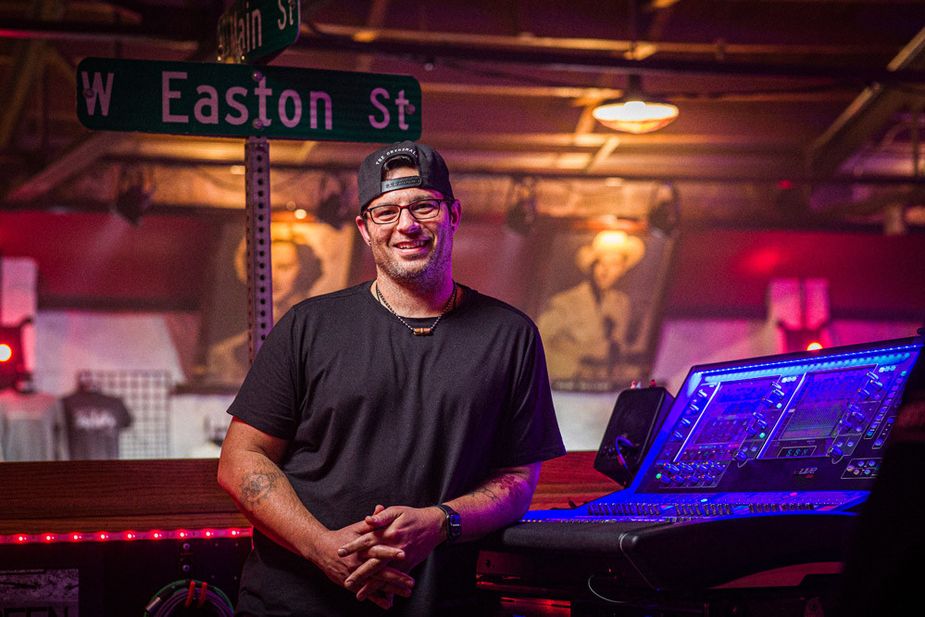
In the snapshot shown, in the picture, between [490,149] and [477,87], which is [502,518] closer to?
[477,87]

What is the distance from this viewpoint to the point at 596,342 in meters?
11.4

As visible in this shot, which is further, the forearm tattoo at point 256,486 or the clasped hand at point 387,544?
the forearm tattoo at point 256,486

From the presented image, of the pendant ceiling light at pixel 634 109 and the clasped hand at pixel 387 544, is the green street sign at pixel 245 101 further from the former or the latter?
the pendant ceiling light at pixel 634 109

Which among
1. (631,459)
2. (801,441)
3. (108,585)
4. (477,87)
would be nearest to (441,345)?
(631,459)

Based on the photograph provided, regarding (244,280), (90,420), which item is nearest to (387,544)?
(90,420)

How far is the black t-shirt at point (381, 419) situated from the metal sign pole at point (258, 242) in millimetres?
451

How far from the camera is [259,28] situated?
2955 mm

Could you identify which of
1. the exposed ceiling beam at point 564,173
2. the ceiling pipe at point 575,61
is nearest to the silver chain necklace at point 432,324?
the ceiling pipe at point 575,61

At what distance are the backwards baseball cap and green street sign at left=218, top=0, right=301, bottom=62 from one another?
426 mm

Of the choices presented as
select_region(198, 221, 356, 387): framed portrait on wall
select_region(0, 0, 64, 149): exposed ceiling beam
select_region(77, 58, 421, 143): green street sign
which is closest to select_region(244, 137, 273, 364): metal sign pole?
select_region(77, 58, 421, 143): green street sign

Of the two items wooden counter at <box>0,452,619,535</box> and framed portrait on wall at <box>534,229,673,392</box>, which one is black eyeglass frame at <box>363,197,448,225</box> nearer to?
wooden counter at <box>0,452,619,535</box>

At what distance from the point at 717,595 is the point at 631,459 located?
76 centimetres

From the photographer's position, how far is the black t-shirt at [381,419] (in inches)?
96.0

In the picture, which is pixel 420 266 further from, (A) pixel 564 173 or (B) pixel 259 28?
(A) pixel 564 173
